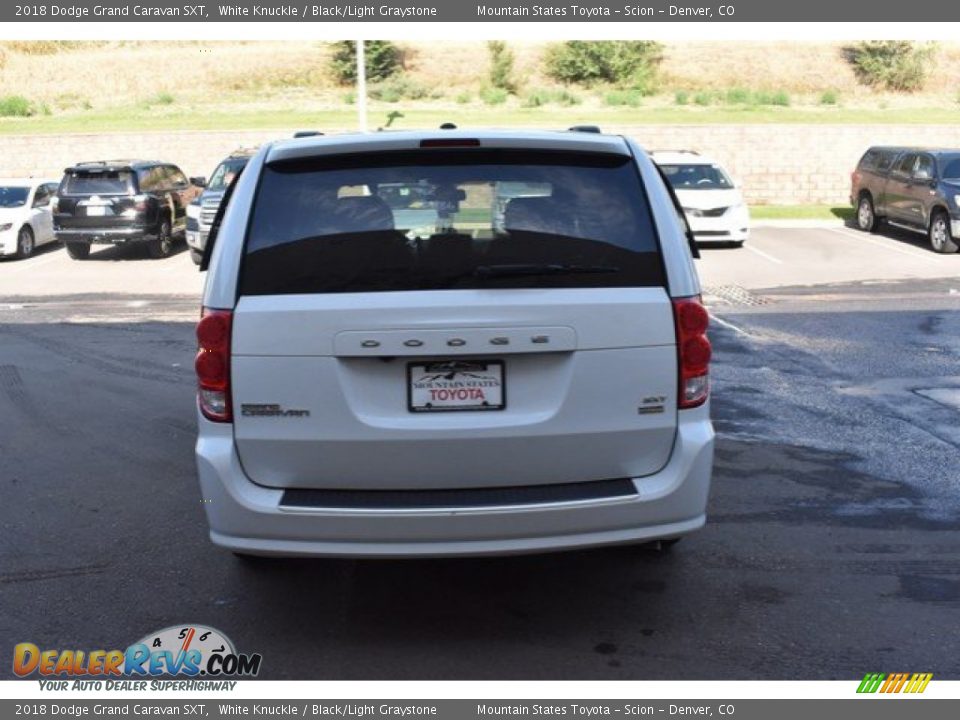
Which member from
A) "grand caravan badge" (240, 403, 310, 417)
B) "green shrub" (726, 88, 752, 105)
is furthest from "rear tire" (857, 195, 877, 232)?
"grand caravan badge" (240, 403, 310, 417)

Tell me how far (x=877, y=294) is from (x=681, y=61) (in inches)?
1581

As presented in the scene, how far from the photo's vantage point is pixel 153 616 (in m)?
4.97

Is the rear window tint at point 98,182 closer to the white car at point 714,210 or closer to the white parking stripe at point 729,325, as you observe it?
the white car at point 714,210

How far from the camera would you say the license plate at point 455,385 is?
4.31 m

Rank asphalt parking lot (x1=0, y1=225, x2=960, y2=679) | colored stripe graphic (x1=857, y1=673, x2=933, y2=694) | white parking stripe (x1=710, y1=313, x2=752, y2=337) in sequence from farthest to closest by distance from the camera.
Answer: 1. white parking stripe (x1=710, y1=313, x2=752, y2=337)
2. asphalt parking lot (x1=0, y1=225, x2=960, y2=679)
3. colored stripe graphic (x1=857, y1=673, x2=933, y2=694)

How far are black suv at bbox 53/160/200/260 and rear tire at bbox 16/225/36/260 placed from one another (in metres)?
0.87

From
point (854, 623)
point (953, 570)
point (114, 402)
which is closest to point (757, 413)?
Result: point (953, 570)

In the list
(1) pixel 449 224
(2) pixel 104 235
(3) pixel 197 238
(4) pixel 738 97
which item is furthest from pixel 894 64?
(1) pixel 449 224

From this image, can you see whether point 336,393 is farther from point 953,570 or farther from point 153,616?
point 953,570

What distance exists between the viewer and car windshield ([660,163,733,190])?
2250cm

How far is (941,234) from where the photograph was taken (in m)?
20.8

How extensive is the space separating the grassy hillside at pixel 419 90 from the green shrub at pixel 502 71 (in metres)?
0.88

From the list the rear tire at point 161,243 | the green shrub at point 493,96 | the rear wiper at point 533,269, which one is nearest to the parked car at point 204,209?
the rear tire at point 161,243

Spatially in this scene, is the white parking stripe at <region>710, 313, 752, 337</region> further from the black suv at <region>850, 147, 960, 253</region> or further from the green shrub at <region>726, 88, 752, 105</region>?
the green shrub at <region>726, 88, 752, 105</region>
